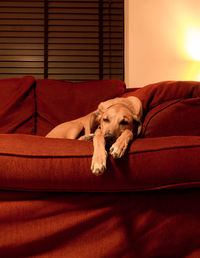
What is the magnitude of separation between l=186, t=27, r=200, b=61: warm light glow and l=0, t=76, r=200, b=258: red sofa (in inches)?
64.9

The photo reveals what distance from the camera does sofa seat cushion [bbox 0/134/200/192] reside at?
971 mm

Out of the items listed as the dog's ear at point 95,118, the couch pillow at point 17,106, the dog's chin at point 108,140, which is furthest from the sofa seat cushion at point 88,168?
the couch pillow at point 17,106

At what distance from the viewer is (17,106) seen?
6.32 ft

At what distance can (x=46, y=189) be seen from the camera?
3.26 ft

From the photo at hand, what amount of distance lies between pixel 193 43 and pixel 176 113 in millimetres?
1545

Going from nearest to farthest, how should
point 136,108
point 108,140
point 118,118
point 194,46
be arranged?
point 108,140 < point 118,118 < point 136,108 < point 194,46

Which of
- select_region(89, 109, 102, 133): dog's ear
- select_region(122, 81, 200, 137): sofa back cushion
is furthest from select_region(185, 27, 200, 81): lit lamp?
select_region(89, 109, 102, 133): dog's ear

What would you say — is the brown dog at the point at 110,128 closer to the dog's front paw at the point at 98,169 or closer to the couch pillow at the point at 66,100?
the dog's front paw at the point at 98,169

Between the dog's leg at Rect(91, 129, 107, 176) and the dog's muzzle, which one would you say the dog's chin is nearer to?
the dog's muzzle

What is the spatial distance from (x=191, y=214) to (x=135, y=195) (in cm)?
27

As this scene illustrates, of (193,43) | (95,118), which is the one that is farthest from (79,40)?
(95,118)

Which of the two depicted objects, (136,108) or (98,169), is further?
(136,108)

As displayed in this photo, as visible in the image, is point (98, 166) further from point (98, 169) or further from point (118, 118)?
point (118, 118)

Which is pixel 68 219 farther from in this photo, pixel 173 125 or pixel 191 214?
pixel 173 125
